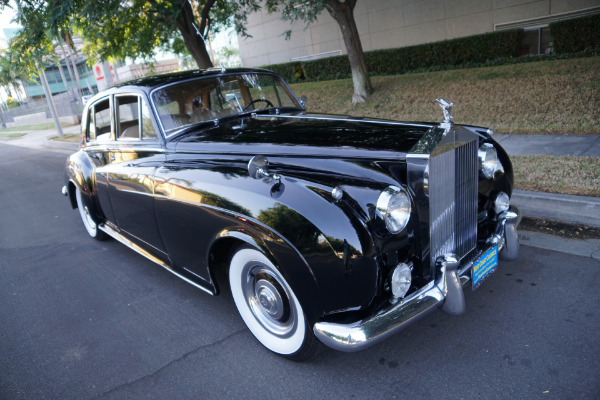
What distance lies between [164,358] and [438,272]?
1.86 metres

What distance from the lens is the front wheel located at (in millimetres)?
2409

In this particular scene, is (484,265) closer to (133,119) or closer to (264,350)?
(264,350)

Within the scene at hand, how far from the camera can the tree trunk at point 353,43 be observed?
9.66 m

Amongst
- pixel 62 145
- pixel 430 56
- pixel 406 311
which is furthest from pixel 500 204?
pixel 62 145

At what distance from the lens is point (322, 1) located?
845 cm

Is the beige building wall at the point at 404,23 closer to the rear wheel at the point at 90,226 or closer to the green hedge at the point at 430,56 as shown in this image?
the green hedge at the point at 430,56

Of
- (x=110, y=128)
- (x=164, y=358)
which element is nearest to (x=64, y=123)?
(x=110, y=128)

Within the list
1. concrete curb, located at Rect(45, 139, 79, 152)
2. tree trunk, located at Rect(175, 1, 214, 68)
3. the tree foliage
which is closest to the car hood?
the tree foliage

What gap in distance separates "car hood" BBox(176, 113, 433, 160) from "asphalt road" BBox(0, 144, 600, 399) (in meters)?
1.23

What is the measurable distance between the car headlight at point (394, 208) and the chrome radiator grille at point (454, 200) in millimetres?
173

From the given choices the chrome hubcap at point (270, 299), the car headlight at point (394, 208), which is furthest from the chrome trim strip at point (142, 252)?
the car headlight at point (394, 208)

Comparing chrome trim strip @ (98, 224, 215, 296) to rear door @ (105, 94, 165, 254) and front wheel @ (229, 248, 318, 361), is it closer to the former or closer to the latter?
rear door @ (105, 94, 165, 254)

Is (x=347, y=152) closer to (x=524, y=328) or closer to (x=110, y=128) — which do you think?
(x=524, y=328)

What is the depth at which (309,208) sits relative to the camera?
7.18 feet
